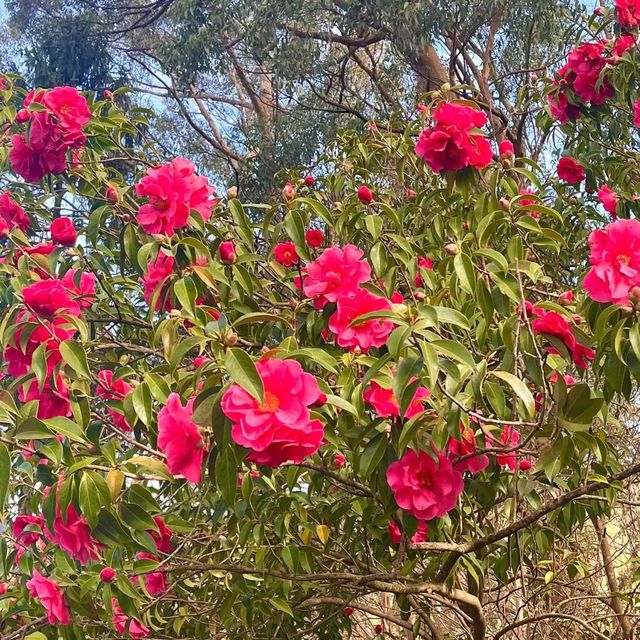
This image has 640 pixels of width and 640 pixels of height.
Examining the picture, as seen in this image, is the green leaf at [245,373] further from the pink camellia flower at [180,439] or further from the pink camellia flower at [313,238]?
the pink camellia flower at [313,238]

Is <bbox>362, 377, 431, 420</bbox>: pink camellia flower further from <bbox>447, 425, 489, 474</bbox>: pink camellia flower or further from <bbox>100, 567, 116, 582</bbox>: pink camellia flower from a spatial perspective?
<bbox>100, 567, 116, 582</bbox>: pink camellia flower

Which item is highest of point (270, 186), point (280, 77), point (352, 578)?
point (280, 77)

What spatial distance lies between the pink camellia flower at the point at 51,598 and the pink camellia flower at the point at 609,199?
1.84m

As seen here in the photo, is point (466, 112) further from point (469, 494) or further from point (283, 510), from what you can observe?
point (283, 510)

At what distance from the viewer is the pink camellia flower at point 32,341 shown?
1.29m

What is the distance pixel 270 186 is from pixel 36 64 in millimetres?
A: 3241

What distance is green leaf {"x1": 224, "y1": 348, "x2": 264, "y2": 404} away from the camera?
86 cm

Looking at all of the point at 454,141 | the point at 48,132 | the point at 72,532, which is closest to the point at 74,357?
the point at 72,532

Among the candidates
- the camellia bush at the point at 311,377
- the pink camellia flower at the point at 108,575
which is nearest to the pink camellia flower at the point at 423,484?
the camellia bush at the point at 311,377

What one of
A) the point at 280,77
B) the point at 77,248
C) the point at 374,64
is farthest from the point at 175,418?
the point at 374,64

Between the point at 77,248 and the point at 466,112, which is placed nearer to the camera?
the point at 466,112

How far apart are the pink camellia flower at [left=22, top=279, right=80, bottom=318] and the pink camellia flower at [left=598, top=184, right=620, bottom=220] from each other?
5.35 feet

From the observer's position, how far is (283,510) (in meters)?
1.62

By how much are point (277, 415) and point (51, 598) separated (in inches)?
34.3
